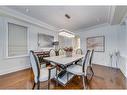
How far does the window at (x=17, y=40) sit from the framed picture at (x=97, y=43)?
3806mm

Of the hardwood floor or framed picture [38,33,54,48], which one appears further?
framed picture [38,33,54,48]

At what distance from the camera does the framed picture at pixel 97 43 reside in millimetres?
4531

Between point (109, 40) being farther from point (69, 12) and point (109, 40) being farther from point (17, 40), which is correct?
point (17, 40)

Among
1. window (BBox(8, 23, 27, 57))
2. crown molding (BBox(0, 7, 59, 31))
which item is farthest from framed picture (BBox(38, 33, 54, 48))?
window (BBox(8, 23, 27, 57))

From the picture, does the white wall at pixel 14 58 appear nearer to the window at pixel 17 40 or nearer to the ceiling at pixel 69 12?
the window at pixel 17 40

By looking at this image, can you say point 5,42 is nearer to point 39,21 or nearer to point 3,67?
point 3,67

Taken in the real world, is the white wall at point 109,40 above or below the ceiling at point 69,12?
below

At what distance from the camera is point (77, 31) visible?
5.97m

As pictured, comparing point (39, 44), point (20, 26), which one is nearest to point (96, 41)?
point (39, 44)

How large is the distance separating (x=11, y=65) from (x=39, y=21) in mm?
2442

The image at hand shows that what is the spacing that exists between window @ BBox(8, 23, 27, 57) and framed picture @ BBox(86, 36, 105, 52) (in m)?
3.81

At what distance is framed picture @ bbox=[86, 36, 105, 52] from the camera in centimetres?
453

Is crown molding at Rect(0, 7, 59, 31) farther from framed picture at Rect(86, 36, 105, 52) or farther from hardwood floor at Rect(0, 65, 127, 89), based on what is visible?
framed picture at Rect(86, 36, 105, 52)

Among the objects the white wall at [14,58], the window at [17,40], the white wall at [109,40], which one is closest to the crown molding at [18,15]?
the white wall at [14,58]
